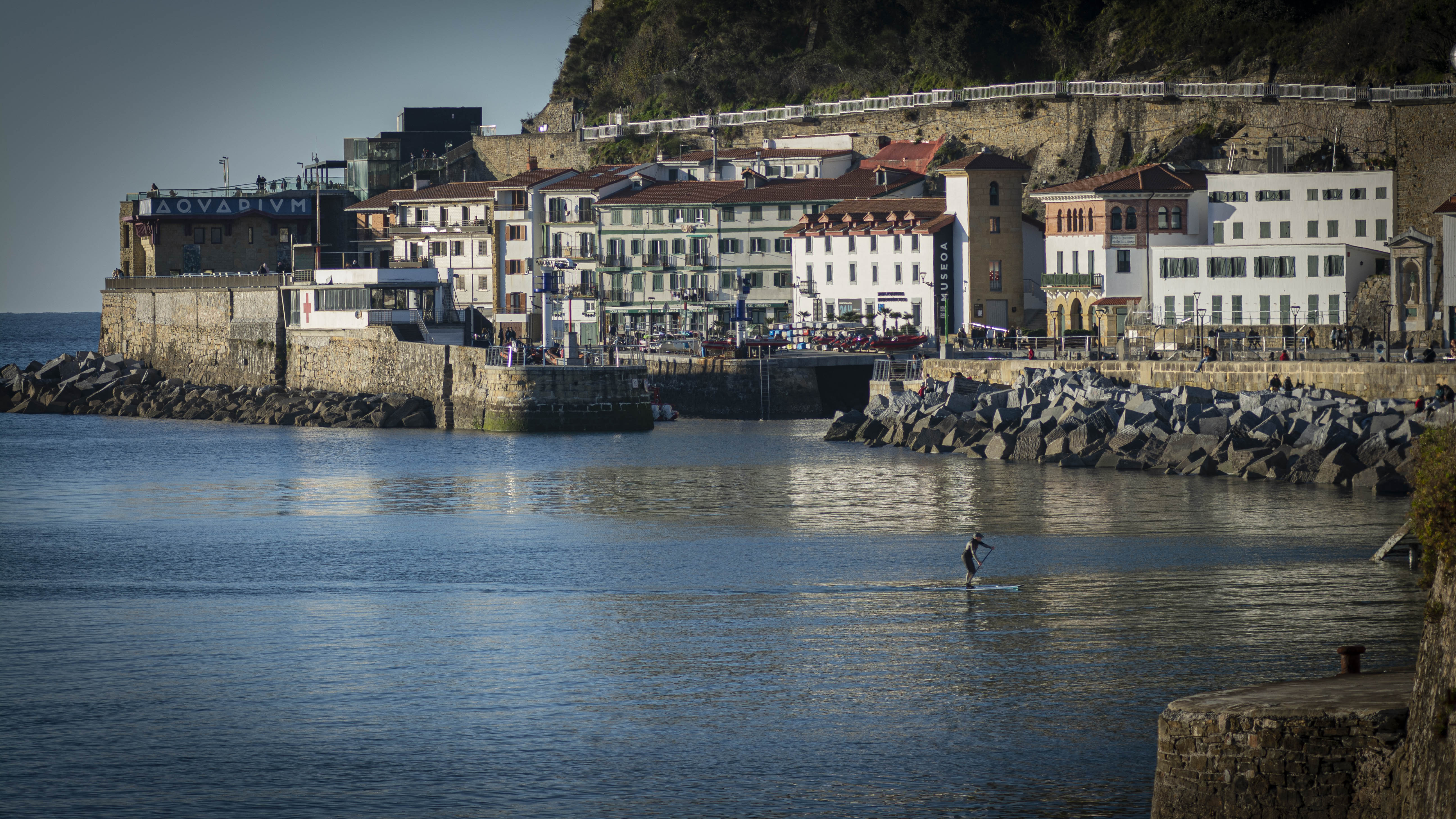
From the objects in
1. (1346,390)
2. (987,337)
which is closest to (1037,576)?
(1346,390)

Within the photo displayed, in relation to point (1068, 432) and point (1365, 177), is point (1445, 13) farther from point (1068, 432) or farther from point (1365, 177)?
point (1068, 432)

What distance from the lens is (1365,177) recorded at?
2685 inches

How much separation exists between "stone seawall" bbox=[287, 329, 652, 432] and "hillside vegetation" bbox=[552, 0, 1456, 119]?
122 feet

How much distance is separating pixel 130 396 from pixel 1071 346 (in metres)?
41.6

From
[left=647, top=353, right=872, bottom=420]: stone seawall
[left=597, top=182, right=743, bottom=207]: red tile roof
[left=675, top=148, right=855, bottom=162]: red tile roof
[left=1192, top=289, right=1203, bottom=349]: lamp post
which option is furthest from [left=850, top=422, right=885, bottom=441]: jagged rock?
[left=675, top=148, right=855, bottom=162]: red tile roof

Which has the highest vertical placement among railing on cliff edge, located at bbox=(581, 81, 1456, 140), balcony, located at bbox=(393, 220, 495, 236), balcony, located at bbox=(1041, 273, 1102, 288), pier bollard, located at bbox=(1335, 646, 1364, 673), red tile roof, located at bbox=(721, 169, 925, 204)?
railing on cliff edge, located at bbox=(581, 81, 1456, 140)

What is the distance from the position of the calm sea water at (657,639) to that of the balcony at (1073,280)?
95.2 ft

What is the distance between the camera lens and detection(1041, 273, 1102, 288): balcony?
71.8 m

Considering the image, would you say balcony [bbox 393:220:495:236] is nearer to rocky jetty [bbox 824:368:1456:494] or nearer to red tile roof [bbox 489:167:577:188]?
red tile roof [bbox 489:167:577:188]

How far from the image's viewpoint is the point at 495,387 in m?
61.5

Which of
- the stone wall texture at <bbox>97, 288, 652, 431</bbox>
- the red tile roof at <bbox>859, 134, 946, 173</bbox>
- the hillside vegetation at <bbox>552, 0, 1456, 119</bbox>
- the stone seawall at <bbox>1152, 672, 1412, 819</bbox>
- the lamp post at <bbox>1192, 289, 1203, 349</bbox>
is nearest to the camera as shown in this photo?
the stone seawall at <bbox>1152, 672, 1412, 819</bbox>

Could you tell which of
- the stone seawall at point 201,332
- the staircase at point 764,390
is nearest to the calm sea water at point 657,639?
the staircase at point 764,390

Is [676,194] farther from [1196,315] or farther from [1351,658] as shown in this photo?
[1351,658]

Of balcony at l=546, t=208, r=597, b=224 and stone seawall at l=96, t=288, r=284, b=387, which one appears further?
balcony at l=546, t=208, r=597, b=224
